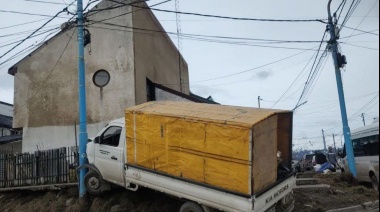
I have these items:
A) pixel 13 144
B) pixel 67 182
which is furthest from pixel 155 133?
pixel 13 144

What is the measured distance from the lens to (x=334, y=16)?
15.0 m

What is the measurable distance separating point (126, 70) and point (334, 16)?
9.55 metres

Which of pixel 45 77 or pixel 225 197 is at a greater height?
pixel 45 77

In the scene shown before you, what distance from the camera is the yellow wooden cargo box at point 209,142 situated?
6.63 meters

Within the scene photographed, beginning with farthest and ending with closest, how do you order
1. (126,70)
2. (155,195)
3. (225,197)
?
(126,70) < (155,195) < (225,197)

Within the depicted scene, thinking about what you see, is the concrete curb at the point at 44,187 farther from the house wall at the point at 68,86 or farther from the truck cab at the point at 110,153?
the house wall at the point at 68,86

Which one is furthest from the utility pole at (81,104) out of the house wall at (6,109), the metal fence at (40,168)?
the house wall at (6,109)

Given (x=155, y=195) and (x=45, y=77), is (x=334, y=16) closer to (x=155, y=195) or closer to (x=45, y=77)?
(x=155, y=195)

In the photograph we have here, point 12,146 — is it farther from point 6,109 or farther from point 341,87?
point 341,87

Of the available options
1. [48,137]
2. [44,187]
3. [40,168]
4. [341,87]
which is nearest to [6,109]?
Result: [48,137]

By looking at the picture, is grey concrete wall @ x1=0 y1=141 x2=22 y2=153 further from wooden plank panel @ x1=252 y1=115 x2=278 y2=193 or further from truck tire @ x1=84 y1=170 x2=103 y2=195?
wooden plank panel @ x1=252 y1=115 x2=278 y2=193

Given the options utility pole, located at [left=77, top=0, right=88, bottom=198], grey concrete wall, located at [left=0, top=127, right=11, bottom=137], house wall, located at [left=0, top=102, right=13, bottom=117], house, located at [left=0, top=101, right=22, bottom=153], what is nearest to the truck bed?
utility pole, located at [left=77, top=0, right=88, bottom=198]

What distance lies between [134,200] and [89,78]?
758 cm

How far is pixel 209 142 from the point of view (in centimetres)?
709
